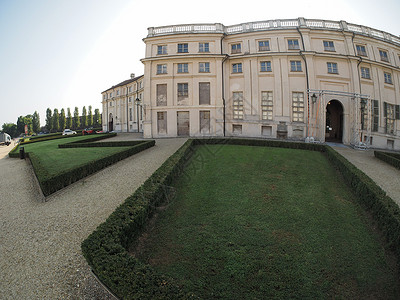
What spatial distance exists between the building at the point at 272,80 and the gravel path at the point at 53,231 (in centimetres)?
1686

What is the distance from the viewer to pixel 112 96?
5078cm

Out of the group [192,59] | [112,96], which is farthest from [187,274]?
[112,96]

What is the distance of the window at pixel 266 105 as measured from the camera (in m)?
24.0

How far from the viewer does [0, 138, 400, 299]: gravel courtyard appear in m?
3.64

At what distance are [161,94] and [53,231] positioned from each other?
22529 millimetres

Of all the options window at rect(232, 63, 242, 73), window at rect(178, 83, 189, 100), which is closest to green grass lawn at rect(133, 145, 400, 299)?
window at rect(178, 83, 189, 100)

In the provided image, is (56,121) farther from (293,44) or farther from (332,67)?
(332,67)

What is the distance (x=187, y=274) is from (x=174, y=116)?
22.9 meters

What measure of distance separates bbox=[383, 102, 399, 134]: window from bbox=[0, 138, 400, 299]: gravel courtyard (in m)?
19.0

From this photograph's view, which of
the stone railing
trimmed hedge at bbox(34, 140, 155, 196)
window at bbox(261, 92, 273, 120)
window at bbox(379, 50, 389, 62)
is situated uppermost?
the stone railing

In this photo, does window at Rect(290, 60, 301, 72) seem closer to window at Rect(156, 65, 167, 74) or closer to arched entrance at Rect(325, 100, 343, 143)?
arched entrance at Rect(325, 100, 343, 143)

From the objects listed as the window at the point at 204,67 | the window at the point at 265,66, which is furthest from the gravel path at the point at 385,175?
the window at the point at 204,67

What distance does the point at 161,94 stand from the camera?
84.4ft

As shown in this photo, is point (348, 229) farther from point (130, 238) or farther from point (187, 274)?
point (130, 238)
